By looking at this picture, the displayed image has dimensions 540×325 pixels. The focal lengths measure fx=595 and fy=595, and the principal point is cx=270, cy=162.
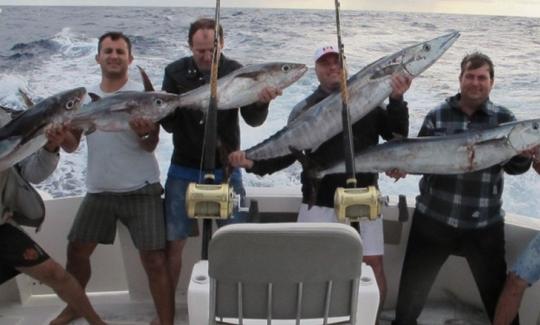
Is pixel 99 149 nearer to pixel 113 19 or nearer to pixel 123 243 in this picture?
pixel 123 243

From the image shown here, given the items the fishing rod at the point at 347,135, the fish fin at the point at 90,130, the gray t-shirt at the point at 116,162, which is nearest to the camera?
the fishing rod at the point at 347,135

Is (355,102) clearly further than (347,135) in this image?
Yes

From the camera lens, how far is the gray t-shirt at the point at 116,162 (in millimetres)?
2588

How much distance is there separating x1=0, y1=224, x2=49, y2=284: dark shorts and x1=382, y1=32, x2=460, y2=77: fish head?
5.32 ft

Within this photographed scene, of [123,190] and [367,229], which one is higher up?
[123,190]

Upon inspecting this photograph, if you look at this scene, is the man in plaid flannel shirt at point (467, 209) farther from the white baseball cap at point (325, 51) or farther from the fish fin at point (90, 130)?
the fish fin at point (90, 130)

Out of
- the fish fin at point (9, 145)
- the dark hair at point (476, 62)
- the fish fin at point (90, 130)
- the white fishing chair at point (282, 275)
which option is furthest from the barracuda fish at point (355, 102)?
the white fishing chair at point (282, 275)

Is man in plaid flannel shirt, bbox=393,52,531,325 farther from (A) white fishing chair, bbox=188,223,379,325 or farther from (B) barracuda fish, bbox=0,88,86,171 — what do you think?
(B) barracuda fish, bbox=0,88,86,171

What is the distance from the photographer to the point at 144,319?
2889mm

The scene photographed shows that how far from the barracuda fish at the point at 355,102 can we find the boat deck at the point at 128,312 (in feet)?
3.18

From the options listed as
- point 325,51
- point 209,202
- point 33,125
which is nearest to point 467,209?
point 325,51

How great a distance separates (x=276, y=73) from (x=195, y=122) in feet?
1.40

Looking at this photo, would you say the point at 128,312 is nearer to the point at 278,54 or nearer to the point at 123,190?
the point at 123,190

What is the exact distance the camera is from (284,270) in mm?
1475
